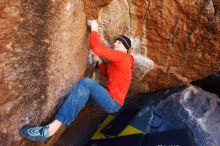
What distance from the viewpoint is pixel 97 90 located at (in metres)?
4.54

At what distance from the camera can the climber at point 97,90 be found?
175 inches

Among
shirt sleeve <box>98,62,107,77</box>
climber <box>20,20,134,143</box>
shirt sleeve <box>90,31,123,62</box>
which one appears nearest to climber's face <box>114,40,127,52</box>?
climber <box>20,20,134,143</box>

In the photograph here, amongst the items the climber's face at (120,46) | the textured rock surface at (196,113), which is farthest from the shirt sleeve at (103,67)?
the textured rock surface at (196,113)

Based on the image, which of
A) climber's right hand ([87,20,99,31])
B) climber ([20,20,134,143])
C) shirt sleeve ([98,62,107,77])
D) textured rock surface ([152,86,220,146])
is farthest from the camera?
shirt sleeve ([98,62,107,77])

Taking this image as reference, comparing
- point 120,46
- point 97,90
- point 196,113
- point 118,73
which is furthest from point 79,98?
point 196,113

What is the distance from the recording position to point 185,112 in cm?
520

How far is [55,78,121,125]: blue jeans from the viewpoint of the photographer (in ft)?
14.6

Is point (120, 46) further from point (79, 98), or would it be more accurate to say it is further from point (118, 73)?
point (79, 98)

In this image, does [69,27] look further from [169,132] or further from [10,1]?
[169,132]

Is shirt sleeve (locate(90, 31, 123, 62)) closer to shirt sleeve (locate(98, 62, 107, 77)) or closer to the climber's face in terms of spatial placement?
the climber's face

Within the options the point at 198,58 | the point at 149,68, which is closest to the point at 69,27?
the point at 149,68

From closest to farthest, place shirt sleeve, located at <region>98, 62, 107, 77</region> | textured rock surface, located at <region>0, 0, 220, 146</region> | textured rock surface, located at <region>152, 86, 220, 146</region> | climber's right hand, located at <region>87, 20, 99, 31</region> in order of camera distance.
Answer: textured rock surface, located at <region>0, 0, 220, 146</region> → climber's right hand, located at <region>87, 20, 99, 31</region> → textured rock surface, located at <region>152, 86, 220, 146</region> → shirt sleeve, located at <region>98, 62, 107, 77</region>

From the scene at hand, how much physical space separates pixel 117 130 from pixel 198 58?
1.31 m

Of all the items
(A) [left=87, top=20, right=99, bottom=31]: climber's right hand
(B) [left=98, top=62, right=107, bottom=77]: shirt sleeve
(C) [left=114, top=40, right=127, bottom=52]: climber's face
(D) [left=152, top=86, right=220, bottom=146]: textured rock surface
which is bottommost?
(D) [left=152, top=86, right=220, bottom=146]: textured rock surface
